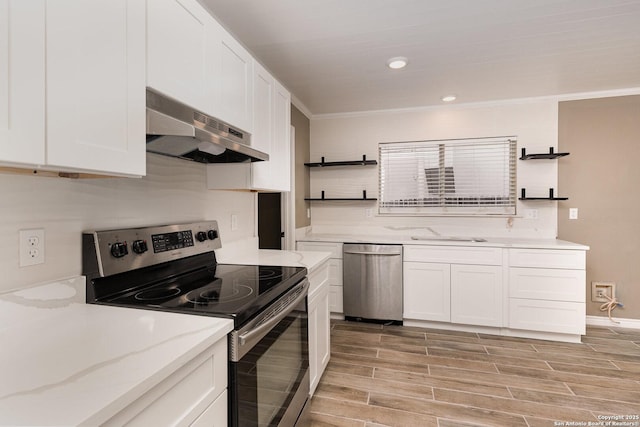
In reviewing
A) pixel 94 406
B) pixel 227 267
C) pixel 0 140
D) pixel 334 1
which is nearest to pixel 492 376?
pixel 227 267

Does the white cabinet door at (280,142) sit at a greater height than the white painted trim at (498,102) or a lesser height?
lesser

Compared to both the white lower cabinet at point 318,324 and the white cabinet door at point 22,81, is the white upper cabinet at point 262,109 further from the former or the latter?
the white cabinet door at point 22,81

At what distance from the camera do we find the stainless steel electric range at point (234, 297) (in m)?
1.09

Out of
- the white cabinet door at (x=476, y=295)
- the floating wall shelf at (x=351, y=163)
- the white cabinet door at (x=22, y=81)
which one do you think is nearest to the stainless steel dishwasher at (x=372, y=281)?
the white cabinet door at (x=476, y=295)

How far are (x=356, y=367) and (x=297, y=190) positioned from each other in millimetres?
1943

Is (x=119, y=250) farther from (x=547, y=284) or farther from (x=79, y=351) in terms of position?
(x=547, y=284)

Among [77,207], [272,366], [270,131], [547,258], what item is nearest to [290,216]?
[270,131]

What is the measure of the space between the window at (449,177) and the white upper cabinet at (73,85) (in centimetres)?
316

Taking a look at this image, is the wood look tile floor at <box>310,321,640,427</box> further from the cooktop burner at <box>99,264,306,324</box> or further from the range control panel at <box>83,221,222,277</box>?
the range control panel at <box>83,221,222,277</box>

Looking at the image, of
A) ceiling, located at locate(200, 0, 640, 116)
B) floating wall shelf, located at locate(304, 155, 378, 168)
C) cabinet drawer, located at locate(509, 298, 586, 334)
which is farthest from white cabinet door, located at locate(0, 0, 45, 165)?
cabinet drawer, located at locate(509, 298, 586, 334)

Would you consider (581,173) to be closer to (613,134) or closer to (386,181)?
(613,134)

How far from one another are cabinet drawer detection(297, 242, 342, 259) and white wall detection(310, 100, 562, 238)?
616 mm

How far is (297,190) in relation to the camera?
3.64 m

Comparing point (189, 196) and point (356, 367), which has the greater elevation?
point (189, 196)
